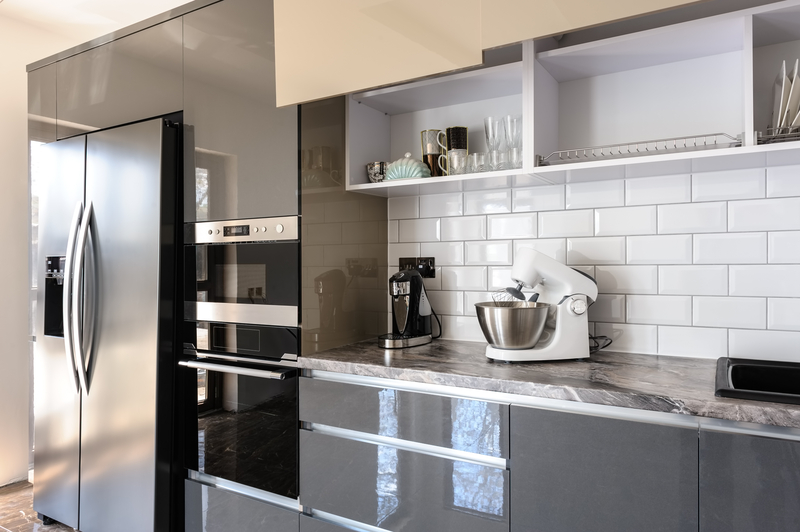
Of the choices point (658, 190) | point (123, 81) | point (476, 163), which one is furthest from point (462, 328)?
point (123, 81)

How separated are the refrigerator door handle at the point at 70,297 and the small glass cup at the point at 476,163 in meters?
1.71

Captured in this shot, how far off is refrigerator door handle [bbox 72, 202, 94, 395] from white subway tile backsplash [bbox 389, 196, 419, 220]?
1321 millimetres

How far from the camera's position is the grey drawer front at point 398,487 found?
1423 millimetres

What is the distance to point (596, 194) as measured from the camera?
1.88 m

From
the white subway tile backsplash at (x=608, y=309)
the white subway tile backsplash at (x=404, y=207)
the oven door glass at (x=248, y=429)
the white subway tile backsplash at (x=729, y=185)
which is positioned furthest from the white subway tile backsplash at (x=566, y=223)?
the oven door glass at (x=248, y=429)

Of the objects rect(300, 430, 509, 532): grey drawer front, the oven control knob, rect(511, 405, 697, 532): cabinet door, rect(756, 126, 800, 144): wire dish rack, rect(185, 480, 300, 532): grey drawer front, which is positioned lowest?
rect(185, 480, 300, 532): grey drawer front

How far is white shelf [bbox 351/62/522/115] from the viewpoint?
6.04 feet

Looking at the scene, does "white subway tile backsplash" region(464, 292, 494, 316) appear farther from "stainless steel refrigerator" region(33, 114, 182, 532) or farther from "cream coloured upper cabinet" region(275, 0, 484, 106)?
"stainless steel refrigerator" region(33, 114, 182, 532)

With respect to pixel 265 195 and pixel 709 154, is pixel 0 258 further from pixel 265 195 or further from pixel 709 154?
pixel 709 154

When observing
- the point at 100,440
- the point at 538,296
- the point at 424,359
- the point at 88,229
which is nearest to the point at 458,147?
the point at 538,296

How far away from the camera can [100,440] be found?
2.17 metres

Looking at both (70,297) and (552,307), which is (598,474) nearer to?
(552,307)

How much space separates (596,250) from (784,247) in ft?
1.84

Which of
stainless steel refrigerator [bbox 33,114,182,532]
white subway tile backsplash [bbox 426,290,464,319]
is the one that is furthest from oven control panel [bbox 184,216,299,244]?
white subway tile backsplash [bbox 426,290,464,319]
